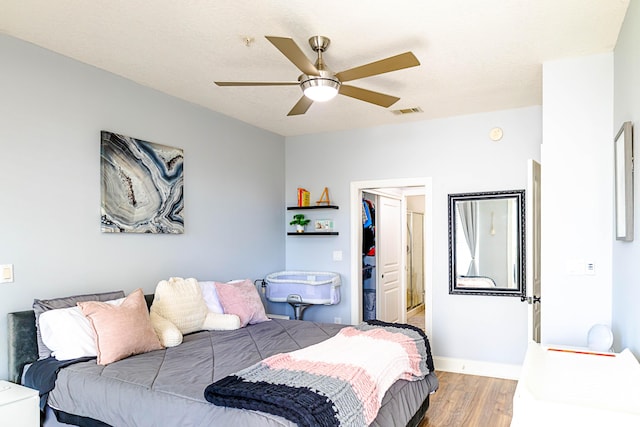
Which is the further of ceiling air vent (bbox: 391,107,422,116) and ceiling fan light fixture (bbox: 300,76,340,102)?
ceiling air vent (bbox: 391,107,422,116)

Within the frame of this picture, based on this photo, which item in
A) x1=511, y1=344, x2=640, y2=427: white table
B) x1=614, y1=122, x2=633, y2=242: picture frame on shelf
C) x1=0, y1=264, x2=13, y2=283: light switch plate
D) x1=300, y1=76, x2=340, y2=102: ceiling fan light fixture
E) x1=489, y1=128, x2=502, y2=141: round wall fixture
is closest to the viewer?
x1=511, y1=344, x2=640, y2=427: white table

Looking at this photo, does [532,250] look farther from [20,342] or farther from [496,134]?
[20,342]

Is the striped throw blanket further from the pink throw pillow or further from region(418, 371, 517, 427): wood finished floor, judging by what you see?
the pink throw pillow

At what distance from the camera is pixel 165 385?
2.14 meters

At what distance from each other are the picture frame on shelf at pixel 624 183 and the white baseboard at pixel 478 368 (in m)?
2.10

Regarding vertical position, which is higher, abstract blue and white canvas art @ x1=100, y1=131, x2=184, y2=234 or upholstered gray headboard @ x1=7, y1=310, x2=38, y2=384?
abstract blue and white canvas art @ x1=100, y1=131, x2=184, y2=234

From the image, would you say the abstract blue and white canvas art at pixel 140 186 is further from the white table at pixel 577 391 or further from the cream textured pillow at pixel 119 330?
the white table at pixel 577 391

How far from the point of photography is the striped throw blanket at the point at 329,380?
1.84 metres

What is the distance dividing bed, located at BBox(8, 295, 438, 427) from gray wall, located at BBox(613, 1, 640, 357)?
1270mm

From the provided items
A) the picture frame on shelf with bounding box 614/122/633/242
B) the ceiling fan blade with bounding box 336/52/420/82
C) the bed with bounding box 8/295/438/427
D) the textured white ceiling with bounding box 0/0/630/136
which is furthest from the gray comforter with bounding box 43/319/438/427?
the textured white ceiling with bounding box 0/0/630/136

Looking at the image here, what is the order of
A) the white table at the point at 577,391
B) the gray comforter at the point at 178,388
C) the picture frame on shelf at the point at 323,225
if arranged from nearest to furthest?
the white table at the point at 577,391
the gray comforter at the point at 178,388
the picture frame on shelf at the point at 323,225

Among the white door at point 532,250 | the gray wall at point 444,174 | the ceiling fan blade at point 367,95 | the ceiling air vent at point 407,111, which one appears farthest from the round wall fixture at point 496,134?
the ceiling fan blade at point 367,95

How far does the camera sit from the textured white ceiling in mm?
2342

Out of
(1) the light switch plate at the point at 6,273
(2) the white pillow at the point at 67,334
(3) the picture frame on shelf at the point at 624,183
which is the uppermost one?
(3) the picture frame on shelf at the point at 624,183
